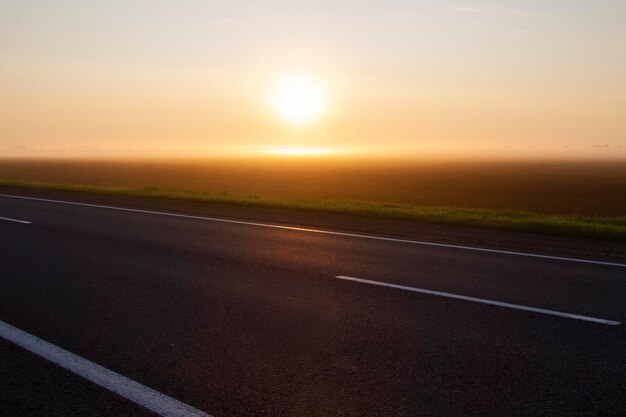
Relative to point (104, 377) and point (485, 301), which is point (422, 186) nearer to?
point (485, 301)

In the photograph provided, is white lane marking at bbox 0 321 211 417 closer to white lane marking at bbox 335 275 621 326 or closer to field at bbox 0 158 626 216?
white lane marking at bbox 335 275 621 326

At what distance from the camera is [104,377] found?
15.1ft

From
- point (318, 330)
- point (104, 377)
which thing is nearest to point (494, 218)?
point (318, 330)

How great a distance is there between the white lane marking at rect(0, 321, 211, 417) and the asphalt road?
87mm

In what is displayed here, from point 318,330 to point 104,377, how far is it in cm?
204

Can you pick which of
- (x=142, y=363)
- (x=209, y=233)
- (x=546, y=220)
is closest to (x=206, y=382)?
(x=142, y=363)

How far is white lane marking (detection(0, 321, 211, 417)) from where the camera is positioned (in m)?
4.07

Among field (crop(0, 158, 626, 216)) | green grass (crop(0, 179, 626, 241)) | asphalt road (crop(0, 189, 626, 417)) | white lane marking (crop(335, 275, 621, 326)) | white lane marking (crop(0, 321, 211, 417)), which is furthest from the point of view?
field (crop(0, 158, 626, 216))

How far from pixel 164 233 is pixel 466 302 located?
298 inches

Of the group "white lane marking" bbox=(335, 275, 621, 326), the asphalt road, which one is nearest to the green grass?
the asphalt road

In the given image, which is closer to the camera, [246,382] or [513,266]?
[246,382]

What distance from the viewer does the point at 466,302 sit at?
6801mm

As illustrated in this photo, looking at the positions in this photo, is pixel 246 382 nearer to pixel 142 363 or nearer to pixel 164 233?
pixel 142 363

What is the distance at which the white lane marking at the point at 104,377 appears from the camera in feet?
13.4
